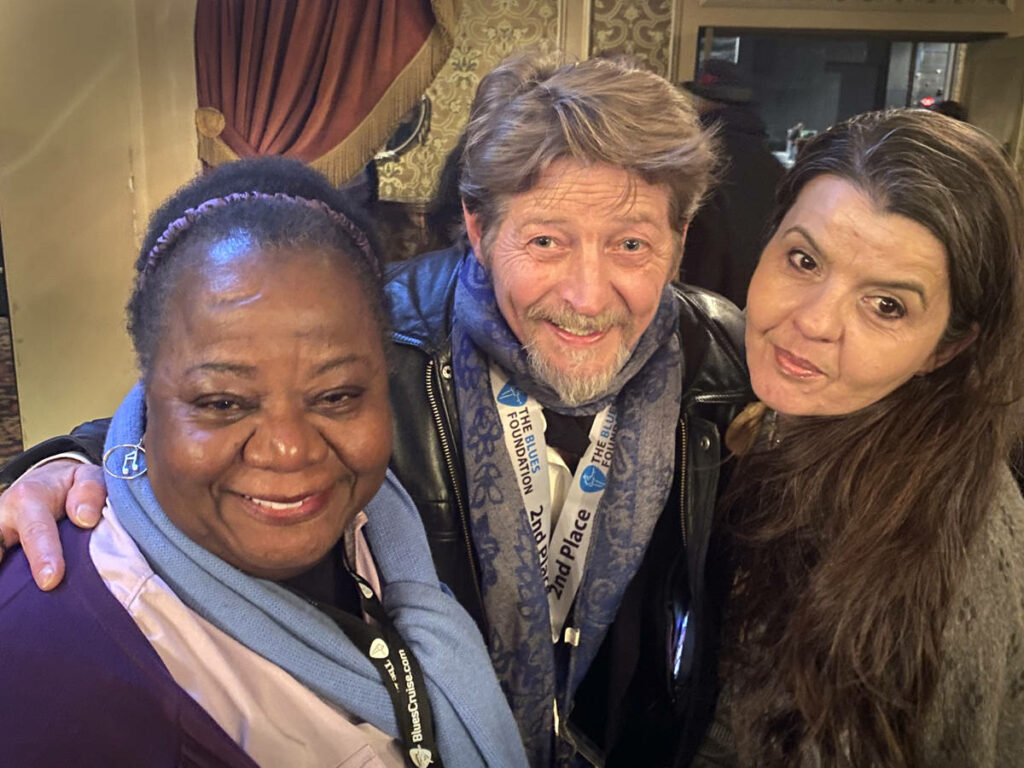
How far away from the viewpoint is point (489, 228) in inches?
56.4

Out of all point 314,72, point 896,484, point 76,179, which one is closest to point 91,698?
point 896,484

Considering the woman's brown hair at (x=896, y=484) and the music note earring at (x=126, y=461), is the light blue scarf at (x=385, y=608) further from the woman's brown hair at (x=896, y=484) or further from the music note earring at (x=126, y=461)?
the woman's brown hair at (x=896, y=484)

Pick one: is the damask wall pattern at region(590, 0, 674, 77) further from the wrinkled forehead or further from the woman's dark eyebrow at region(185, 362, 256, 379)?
the woman's dark eyebrow at region(185, 362, 256, 379)

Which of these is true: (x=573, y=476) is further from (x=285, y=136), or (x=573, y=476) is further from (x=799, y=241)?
(x=285, y=136)

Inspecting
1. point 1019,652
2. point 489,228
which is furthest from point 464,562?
point 1019,652

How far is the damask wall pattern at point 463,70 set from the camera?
9.40ft

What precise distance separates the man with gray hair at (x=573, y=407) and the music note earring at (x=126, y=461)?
1.75 ft

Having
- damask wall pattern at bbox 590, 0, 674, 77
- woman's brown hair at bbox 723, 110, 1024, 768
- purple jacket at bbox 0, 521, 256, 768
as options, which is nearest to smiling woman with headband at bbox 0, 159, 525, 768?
purple jacket at bbox 0, 521, 256, 768

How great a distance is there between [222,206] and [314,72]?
2.05 m

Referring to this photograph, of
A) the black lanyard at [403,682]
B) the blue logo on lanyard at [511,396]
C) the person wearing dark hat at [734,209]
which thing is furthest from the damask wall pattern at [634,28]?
the black lanyard at [403,682]

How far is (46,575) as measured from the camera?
0.75m

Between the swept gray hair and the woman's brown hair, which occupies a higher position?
the swept gray hair

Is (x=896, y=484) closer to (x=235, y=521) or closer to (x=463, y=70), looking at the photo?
(x=235, y=521)

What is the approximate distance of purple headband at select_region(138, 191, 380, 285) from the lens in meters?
0.81
